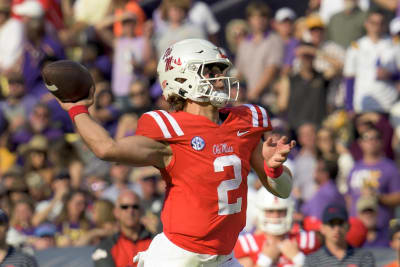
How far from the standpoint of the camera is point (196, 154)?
4652 mm

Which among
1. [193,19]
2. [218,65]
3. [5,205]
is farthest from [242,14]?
[218,65]

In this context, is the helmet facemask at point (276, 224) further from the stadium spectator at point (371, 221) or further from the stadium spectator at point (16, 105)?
the stadium spectator at point (16, 105)

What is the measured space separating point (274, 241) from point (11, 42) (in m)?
5.61

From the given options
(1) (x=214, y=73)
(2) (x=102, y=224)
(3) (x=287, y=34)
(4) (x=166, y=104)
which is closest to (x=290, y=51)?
A: (3) (x=287, y=34)

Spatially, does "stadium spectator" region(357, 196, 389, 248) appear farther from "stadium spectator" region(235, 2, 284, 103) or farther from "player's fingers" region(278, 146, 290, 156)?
"player's fingers" region(278, 146, 290, 156)

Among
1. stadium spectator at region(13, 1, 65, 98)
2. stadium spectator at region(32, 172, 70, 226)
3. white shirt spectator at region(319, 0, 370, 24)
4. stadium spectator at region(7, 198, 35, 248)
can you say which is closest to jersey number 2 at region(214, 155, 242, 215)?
stadium spectator at region(7, 198, 35, 248)

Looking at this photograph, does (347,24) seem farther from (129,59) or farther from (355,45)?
(129,59)

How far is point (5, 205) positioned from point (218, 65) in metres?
4.92

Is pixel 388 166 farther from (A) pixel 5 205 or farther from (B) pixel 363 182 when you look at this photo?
(A) pixel 5 205

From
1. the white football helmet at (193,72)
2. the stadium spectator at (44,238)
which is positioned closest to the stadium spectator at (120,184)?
the stadium spectator at (44,238)

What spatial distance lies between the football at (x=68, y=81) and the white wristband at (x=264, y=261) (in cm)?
297

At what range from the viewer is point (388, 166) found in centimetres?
908

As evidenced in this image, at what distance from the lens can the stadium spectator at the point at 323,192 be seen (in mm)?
8805

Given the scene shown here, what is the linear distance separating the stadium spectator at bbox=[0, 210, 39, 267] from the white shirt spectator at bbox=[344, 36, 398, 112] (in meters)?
4.89
